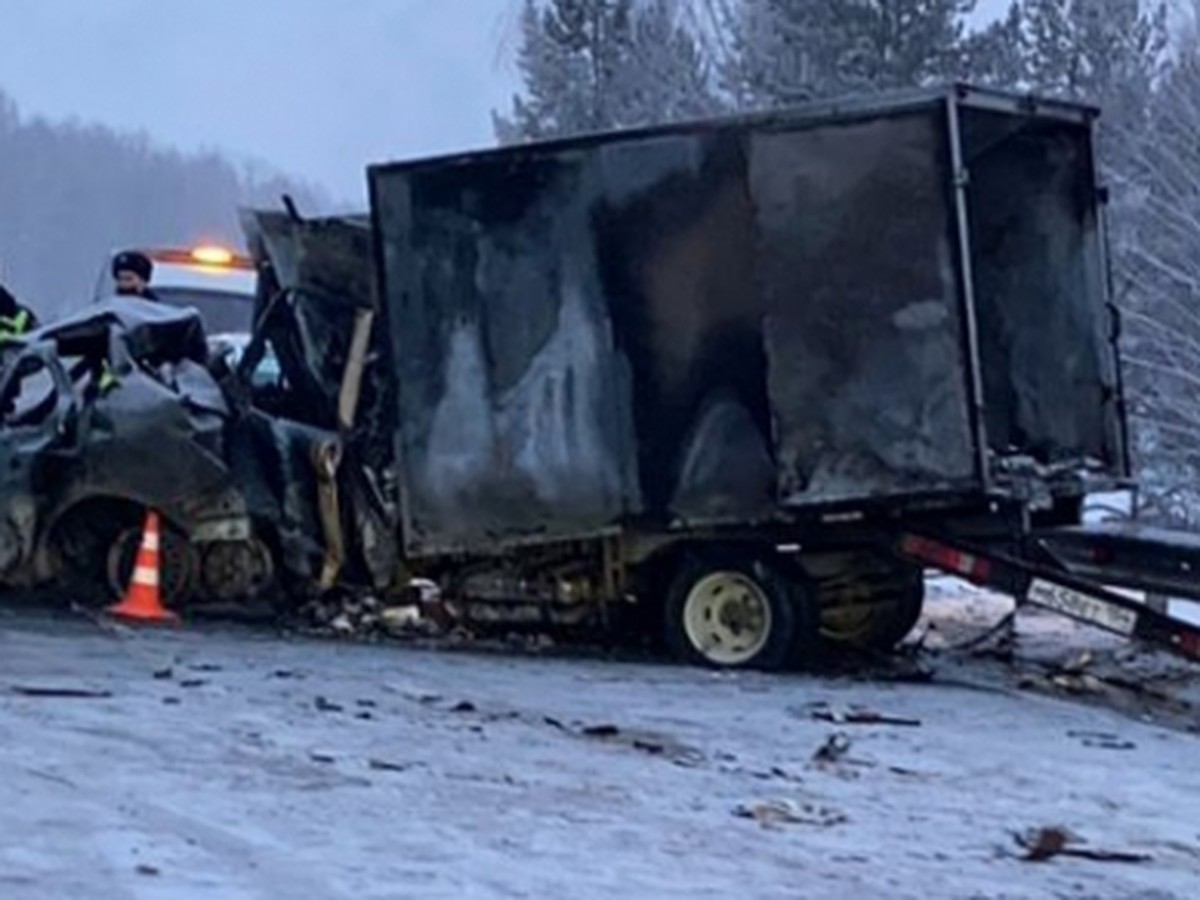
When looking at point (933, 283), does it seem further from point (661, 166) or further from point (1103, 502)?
point (1103, 502)

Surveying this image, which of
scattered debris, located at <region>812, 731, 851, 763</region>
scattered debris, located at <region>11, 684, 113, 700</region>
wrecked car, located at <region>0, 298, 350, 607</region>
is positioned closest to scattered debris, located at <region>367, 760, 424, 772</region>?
scattered debris, located at <region>812, 731, 851, 763</region>

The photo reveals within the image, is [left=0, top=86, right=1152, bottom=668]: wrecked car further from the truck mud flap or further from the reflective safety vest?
the reflective safety vest

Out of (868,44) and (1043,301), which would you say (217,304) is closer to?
(1043,301)

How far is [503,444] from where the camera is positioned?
11.0m

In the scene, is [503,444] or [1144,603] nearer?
[1144,603]

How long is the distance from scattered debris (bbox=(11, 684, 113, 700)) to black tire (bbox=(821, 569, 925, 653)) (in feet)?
12.1

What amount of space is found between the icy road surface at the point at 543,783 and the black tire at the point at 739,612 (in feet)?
1.03

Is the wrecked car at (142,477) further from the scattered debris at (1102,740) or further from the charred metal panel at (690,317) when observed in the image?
the scattered debris at (1102,740)

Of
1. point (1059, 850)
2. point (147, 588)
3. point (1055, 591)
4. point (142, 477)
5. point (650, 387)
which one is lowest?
point (1059, 850)

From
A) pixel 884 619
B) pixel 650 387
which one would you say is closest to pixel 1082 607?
pixel 884 619

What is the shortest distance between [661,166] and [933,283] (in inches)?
56.3

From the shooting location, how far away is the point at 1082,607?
10.2 m

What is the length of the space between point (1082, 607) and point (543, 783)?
12.7 feet

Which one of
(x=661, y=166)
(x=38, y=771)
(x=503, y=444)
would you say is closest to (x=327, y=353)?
(x=503, y=444)
